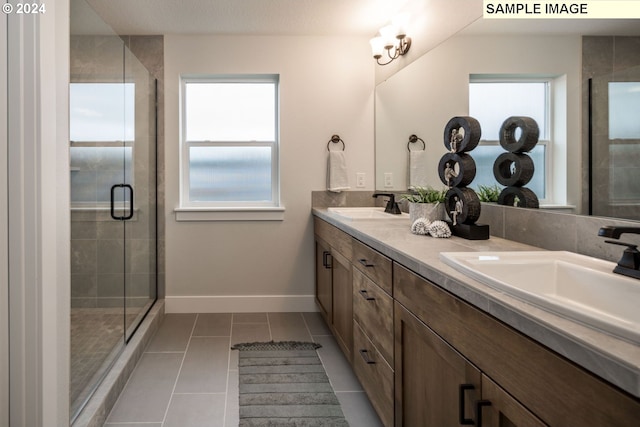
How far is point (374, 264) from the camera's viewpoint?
6.53 feet

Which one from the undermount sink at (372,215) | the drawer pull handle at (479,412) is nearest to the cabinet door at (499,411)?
the drawer pull handle at (479,412)

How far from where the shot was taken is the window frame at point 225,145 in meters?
3.81

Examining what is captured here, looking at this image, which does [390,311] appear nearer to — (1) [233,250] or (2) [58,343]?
(2) [58,343]

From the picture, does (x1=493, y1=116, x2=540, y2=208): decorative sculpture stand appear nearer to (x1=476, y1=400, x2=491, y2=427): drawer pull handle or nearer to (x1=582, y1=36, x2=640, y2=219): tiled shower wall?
(x1=582, y1=36, x2=640, y2=219): tiled shower wall

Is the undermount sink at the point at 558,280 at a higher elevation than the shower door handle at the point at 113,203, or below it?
below

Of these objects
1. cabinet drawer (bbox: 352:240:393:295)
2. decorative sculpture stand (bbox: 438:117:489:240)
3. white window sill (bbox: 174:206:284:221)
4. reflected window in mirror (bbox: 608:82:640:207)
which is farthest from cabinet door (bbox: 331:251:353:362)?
reflected window in mirror (bbox: 608:82:640:207)

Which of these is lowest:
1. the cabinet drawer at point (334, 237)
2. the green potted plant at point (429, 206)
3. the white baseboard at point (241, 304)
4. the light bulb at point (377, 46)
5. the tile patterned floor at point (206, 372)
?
the tile patterned floor at point (206, 372)

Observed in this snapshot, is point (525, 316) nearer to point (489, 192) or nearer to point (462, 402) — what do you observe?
point (462, 402)

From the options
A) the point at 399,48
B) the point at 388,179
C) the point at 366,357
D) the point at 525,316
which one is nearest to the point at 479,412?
the point at 525,316

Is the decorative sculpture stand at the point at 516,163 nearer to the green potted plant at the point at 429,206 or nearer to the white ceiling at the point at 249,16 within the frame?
the green potted plant at the point at 429,206

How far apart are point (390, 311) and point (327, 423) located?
649mm

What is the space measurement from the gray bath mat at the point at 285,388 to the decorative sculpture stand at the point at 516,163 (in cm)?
121

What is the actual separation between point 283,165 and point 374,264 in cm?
201

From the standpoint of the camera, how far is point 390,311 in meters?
1.76
